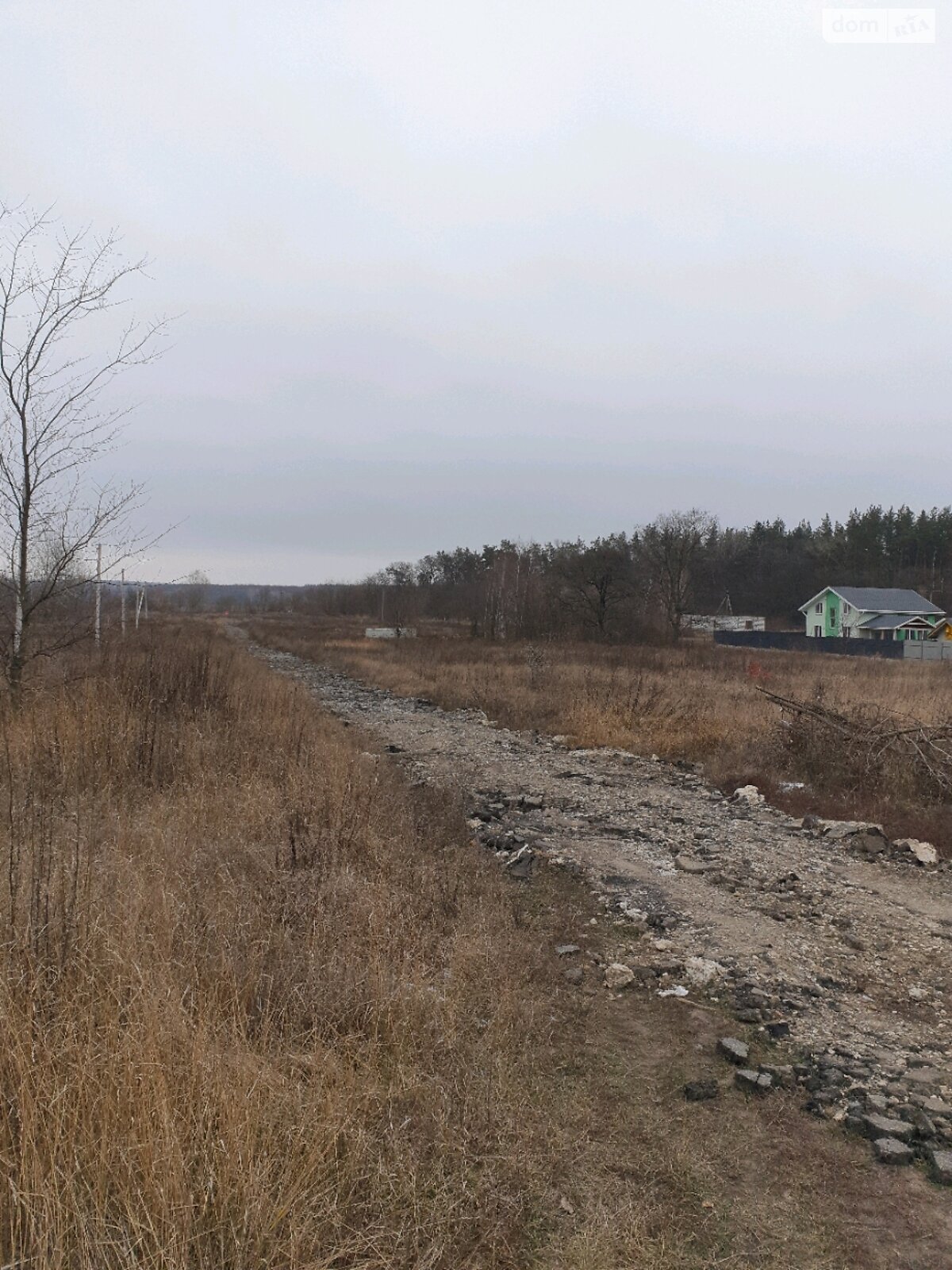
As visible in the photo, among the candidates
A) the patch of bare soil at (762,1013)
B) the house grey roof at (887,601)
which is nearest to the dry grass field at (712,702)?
the patch of bare soil at (762,1013)

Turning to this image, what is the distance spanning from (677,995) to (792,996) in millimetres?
610

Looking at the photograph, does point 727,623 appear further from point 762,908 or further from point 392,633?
point 762,908

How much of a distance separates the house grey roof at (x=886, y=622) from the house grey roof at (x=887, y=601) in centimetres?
28

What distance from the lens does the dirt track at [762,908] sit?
3.60 m

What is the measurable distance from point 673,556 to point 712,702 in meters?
36.3

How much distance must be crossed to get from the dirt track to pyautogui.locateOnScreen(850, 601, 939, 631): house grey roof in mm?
48810

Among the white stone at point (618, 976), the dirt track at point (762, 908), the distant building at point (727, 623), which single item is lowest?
the dirt track at point (762, 908)

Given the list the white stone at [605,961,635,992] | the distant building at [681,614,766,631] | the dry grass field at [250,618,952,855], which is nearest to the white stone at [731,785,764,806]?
the dry grass field at [250,618,952,855]

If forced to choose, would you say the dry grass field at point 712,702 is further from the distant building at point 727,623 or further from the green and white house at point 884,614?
the distant building at point 727,623

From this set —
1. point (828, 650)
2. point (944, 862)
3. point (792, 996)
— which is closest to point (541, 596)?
point (828, 650)

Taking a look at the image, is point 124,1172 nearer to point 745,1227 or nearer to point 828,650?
point 745,1227

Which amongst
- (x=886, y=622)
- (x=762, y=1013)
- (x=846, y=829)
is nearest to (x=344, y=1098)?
(x=762, y=1013)

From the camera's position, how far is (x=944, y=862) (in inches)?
263

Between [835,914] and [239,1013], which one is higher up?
[239,1013]
